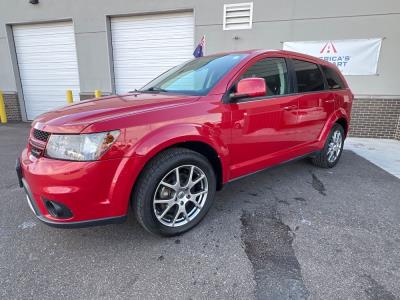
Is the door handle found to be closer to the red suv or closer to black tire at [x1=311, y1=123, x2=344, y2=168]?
the red suv

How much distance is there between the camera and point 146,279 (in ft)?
6.33

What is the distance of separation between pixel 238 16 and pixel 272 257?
21.6ft

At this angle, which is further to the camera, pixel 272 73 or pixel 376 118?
pixel 376 118

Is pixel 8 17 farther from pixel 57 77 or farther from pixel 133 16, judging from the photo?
pixel 133 16

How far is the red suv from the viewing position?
6.19 feet

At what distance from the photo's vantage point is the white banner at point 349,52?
21.2 ft

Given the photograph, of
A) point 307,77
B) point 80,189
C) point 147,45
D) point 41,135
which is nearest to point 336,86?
point 307,77

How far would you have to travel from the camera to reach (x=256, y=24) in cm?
694

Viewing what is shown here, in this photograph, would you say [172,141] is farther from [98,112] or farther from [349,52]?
[349,52]

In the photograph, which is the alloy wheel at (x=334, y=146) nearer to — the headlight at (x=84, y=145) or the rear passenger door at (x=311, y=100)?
the rear passenger door at (x=311, y=100)

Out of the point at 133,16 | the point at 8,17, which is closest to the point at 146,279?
the point at 133,16

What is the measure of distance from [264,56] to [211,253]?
2.14 m

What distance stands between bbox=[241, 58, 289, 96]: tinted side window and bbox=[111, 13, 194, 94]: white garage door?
513 centimetres

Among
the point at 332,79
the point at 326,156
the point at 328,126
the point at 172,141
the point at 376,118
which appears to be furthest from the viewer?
the point at 376,118
